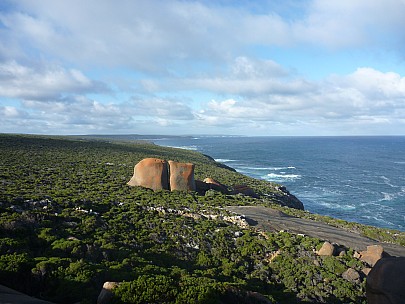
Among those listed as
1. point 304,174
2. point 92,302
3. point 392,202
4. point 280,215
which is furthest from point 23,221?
point 304,174

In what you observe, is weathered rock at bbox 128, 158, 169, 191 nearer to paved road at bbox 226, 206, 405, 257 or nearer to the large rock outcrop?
the large rock outcrop

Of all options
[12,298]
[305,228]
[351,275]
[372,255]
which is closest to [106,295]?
[12,298]

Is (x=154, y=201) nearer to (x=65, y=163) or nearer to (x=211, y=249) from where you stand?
(x=211, y=249)

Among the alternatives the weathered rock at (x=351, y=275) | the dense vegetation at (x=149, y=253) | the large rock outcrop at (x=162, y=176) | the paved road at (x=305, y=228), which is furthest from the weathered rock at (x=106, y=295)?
the large rock outcrop at (x=162, y=176)

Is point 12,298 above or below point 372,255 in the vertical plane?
above

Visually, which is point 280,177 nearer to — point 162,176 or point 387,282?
point 162,176

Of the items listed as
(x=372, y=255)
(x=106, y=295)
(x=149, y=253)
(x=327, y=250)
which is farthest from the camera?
(x=327, y=250)

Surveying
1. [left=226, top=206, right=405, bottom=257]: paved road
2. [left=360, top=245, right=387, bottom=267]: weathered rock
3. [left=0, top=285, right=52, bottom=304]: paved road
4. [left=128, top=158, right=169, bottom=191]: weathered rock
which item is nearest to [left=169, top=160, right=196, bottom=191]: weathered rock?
[left=128, top=158, right=169, bottom=191]: weathered rock
